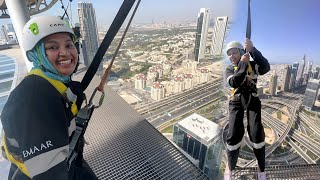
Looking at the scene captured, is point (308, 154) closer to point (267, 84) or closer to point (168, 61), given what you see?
point (267, 84)

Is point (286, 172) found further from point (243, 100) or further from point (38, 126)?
point (38, 126)

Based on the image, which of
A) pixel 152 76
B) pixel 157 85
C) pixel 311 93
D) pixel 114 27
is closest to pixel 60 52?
pixel 114 27

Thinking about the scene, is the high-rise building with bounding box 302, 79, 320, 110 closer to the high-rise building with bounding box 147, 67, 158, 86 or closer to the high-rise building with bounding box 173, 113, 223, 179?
the high-rise building with bounding box 173, 113, 223, 179

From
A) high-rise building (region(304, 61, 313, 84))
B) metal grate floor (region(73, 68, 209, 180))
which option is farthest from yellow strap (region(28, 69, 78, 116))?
high-rise building (region(304, 61, 313, 84))

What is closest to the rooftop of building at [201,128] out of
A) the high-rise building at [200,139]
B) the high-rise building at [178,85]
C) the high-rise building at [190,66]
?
the high-rise building at [200,139]

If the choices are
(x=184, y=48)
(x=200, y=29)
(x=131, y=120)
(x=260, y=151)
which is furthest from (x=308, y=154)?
(x=184, y=48)

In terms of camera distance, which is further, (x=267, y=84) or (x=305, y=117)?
(x=305, y=117)
